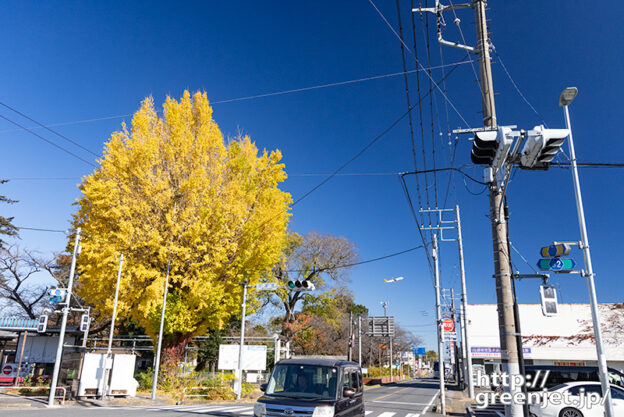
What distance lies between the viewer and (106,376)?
58.9 ft

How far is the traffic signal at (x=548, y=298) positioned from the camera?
27.4ft

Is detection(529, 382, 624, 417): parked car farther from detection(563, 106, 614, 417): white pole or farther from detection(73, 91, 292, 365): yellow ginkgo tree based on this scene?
detection(73, 91, 292, 365): yellow ginkgo tree

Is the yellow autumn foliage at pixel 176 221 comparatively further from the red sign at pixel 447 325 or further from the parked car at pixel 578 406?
the parked car at pixel 578 406

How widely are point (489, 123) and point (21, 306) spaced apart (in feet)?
156

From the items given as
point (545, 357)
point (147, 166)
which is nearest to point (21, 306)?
point (147, 166)

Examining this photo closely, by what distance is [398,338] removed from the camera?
312ft

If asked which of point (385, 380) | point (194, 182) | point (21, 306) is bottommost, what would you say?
point (385, 380)

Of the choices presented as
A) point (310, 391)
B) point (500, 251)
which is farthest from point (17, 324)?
point (500, 251)

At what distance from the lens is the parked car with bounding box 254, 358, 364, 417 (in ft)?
25.1

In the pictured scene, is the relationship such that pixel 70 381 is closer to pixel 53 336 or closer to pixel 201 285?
pixel 201 285

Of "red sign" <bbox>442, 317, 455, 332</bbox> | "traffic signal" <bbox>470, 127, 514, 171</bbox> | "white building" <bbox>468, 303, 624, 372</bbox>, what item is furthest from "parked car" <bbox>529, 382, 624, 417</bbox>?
"white building" <bbox>468, 303, 624, 372</bbox>

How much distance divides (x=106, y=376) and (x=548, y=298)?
18190mm

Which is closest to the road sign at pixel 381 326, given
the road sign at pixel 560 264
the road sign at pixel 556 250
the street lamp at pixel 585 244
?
the street lamp at pixel 585 244

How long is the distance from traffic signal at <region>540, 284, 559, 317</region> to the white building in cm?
3997
